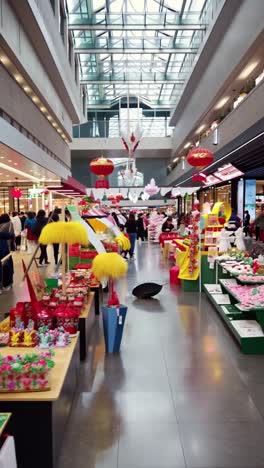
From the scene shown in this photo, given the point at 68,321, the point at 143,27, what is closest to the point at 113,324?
the point at 68,321

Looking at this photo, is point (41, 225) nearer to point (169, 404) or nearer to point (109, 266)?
point (109, 266)

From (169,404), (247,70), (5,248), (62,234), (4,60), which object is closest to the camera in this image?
(169,404)

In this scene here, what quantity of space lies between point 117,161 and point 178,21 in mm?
23070

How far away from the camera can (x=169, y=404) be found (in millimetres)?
3658

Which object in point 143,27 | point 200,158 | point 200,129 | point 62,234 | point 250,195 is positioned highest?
point 143,27

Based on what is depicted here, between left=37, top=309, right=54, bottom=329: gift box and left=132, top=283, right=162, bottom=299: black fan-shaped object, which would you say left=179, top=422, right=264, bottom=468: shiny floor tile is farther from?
left=132, top=283, right=162, bottom=299: black fan-shaped object

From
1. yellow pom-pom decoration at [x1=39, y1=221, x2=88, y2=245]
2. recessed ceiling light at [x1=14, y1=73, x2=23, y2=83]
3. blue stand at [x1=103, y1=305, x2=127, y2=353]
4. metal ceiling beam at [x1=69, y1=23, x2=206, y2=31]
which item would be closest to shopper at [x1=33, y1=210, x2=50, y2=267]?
recessed ceiling light at [x1=14, y1=73, x2=23, y2=83]

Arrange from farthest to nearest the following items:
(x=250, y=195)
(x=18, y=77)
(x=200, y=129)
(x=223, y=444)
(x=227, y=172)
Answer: (x=200, y=129) < (x=250, y=195) < (x=227, y=172) < (x=18, y=77) < (x=223, y=444)

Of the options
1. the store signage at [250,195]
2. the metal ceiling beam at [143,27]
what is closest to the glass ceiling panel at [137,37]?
the metal ceiling beam at [143,27]

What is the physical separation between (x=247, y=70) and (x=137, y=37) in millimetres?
7759

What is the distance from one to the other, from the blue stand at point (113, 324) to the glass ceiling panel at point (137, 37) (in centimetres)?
1438

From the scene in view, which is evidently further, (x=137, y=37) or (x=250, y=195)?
(x=250, y=195)

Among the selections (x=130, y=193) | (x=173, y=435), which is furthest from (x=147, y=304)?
(x=130, y=193)

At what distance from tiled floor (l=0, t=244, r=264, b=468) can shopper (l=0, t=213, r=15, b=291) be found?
3401 mm
